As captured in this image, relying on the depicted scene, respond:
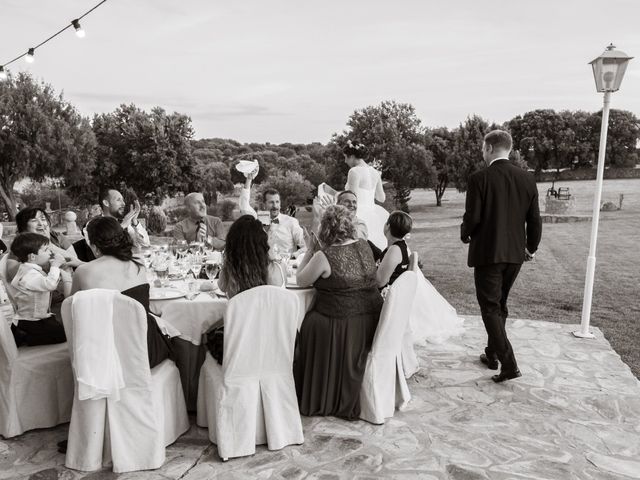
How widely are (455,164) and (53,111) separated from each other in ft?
60.7

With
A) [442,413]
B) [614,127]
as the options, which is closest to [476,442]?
[442,413]

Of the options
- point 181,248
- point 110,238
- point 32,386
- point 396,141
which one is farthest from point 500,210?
point 396,141

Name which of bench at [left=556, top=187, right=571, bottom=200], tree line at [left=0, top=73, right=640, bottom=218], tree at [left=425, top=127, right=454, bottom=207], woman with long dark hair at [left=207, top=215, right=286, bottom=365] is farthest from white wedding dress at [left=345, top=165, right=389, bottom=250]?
tree at [left=425, top=127, right=454, bottom=207]

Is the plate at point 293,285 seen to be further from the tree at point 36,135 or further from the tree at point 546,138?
the tree at point 546,138

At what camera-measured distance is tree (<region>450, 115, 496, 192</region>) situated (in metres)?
24.2

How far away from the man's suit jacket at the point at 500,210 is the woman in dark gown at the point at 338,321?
1.00 m

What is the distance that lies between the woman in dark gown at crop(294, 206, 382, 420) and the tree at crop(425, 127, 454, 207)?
2224 centimetres

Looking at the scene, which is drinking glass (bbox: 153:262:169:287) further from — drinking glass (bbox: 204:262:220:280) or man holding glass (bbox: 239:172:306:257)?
man holding glass (bbox: 239:172:306:257)

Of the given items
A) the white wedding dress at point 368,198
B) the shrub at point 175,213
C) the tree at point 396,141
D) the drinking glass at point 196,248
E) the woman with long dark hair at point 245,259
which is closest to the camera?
the woman with long dark hair at point 245,259

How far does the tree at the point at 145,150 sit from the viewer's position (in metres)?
26.1

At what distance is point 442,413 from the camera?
11.7 ft

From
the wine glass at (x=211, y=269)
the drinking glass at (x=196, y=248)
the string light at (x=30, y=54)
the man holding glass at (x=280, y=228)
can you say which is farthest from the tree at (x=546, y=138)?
the wine glass at (x=211, y=269)

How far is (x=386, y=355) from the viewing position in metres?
3.42

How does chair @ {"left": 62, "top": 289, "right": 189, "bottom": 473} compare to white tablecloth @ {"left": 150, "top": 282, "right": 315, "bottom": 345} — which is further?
white tablecloth @ {"left": 150, "top": 282, "right": 315, "bottom": 345}
